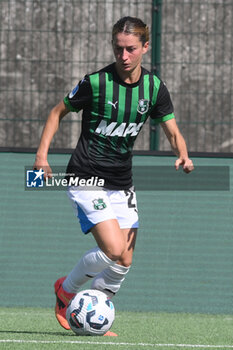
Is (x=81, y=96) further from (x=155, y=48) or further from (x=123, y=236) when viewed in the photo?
(x=155, y=48)

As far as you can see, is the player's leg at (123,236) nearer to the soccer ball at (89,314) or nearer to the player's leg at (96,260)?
the player's leg at (96,260)

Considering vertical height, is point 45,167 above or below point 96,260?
above

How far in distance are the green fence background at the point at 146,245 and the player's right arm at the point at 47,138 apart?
2.70 metres

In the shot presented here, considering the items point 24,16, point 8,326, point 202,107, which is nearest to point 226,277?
point 202,107

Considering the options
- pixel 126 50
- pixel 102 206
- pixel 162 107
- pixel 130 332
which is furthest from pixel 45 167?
pixel 130 332

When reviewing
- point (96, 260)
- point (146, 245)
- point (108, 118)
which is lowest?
point (146, 245)

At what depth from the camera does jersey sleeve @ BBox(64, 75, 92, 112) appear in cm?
669

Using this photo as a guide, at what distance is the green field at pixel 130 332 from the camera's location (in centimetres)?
614

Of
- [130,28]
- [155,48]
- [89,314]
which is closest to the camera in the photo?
[89,314]

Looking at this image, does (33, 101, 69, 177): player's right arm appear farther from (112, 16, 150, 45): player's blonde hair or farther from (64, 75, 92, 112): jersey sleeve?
(112, 16, 150, 45): player's blonde hair

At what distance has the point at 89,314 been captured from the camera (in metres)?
6.52

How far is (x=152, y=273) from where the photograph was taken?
30.6 ft

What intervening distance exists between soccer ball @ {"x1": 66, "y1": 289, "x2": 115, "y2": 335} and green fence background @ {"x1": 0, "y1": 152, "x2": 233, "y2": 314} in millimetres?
2630

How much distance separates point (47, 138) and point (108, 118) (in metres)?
0.44
